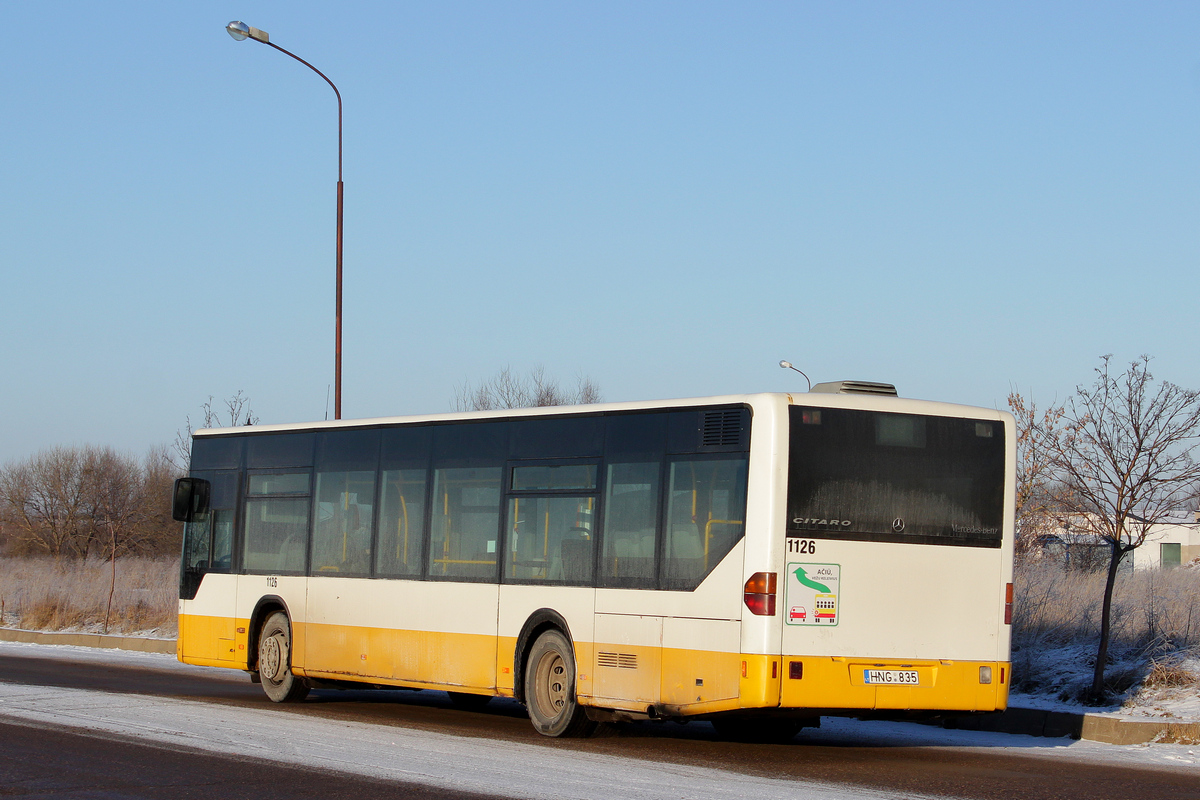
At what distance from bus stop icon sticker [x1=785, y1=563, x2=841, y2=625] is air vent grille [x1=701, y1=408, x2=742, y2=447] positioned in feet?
3.76

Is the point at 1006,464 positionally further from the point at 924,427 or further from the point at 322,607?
the point at 322,607

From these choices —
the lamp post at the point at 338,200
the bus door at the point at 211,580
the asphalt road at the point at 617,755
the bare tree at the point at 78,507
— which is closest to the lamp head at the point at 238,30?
the lamp post at the point at 338,200

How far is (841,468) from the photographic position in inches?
432

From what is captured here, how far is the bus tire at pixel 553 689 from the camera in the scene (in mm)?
12156

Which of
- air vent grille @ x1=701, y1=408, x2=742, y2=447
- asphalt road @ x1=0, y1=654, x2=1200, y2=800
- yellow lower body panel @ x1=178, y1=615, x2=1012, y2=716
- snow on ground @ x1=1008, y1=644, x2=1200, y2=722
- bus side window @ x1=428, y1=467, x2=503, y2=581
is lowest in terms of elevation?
asphalt road @ x1=0, y1=654, x2=1200, y2=800

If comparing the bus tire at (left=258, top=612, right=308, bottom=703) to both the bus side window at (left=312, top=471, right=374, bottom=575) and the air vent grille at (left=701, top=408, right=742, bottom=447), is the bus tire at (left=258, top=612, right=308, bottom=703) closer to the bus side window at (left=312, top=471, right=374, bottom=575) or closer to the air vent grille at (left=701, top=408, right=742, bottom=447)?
the bus side window at (left=312, top=471, right=374, bottom=575)

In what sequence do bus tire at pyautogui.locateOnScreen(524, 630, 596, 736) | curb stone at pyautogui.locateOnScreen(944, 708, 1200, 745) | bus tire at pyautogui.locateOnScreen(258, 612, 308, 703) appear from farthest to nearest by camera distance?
1. bus tire at pyautogui.locateOnScreen(258, 612, 308, 703)
2. curb stone at pyautogui.locateOnScreen(944, 708, 1200, 745)
3. bus tire at pyautogui.locateOnScreen(524, 630, 596, 736)

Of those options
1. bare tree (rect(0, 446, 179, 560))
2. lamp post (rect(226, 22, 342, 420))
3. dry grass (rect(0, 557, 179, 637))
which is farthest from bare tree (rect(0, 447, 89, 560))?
lamp post (rect(226, 22, 342, 420))

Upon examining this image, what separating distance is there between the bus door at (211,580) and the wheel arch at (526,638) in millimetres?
4989

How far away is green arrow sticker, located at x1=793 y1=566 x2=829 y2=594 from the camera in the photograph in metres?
10.7

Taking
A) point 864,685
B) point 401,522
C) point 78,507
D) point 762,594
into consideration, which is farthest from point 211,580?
point 78,507

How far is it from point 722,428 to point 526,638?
2951mm

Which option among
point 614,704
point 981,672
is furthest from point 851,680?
point 614,704

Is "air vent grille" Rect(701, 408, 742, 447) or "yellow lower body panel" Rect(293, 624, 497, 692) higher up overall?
"air vent grille" Rect(701, 408, 742, 447)
